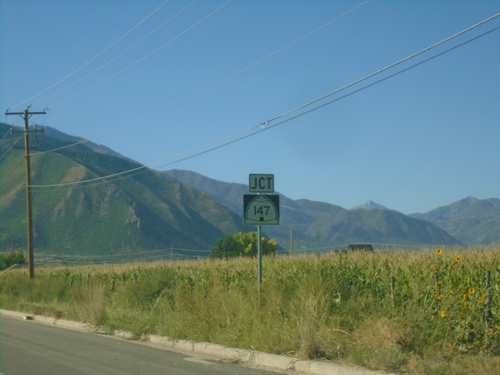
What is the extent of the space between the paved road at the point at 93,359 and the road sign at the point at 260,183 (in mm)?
4039

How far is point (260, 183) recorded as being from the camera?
1589 centimetres

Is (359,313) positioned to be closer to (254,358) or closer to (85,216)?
(254,358)

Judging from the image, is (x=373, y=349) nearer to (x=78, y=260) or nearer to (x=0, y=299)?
(x=0, y=299)

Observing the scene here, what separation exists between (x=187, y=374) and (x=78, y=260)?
111 metres

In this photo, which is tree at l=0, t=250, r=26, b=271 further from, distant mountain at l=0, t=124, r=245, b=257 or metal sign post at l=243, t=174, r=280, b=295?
metal sign post at l=243, t=174, r=280, b=295

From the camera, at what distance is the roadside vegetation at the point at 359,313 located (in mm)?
11805

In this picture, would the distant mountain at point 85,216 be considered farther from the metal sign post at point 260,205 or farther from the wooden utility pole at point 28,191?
the metal sign post at point 260,205

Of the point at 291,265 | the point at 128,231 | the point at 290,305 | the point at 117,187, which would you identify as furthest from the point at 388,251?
the point at 117,187

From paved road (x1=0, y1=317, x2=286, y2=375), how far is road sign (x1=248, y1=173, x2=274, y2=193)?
13.3ft

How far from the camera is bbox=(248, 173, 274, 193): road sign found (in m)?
15.8

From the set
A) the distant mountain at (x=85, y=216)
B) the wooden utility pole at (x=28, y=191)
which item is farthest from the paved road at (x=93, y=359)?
the distant mountain at (x=85, y=216)

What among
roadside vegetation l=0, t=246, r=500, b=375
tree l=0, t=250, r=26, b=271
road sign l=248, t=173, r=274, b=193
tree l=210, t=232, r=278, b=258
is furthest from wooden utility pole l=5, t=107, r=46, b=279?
tree l=210, t=232, r=278, b=258

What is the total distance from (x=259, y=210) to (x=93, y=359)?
4.86 m

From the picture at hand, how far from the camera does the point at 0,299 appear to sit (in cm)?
3550
